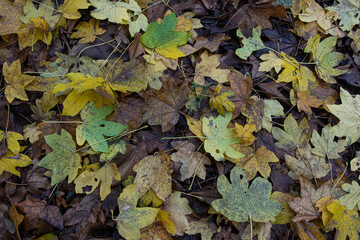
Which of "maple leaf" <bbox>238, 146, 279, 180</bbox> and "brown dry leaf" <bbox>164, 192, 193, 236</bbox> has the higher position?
"maple leaf" <bbox>238, 146, 279, 180</bbox>

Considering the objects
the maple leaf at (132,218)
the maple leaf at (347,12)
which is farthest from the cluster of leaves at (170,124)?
the maple leaf at (347,12)

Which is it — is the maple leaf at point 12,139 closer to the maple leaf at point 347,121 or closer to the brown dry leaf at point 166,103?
the brown dry leaf at point 166,103

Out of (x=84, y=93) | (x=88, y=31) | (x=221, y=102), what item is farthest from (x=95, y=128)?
(x=221, y=102)

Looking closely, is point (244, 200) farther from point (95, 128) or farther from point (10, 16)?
point (10, 16)

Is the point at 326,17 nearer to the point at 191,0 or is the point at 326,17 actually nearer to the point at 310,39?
the point at 310,39

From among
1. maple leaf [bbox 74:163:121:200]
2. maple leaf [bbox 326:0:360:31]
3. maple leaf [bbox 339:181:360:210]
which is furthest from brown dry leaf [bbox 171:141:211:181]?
maple leaf [bbox 326:0:360:31]

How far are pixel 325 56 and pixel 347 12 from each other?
535 mm

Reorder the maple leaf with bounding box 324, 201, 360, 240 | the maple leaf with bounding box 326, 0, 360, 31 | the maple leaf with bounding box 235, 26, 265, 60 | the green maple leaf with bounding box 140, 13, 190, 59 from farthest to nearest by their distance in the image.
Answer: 1. the maple leaf with bounding box 326, 0, 360, 31
2. the maple leaf with bounding box 235, 26, 265, 60
3. the green maple leaf with bounding box 140, 13, 190, 59
4. the maple leaf with bounding box 324, 201, 360, 240

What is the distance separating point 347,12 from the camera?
2.26 meters

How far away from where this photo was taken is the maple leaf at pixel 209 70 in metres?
1.95

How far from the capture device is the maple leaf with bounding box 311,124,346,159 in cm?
190

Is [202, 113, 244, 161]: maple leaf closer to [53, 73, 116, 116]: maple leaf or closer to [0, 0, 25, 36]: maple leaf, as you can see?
[53, 73, 116, 116]: maple leaf

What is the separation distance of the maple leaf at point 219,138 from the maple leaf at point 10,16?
5.11ft

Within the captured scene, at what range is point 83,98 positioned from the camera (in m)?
1.75
